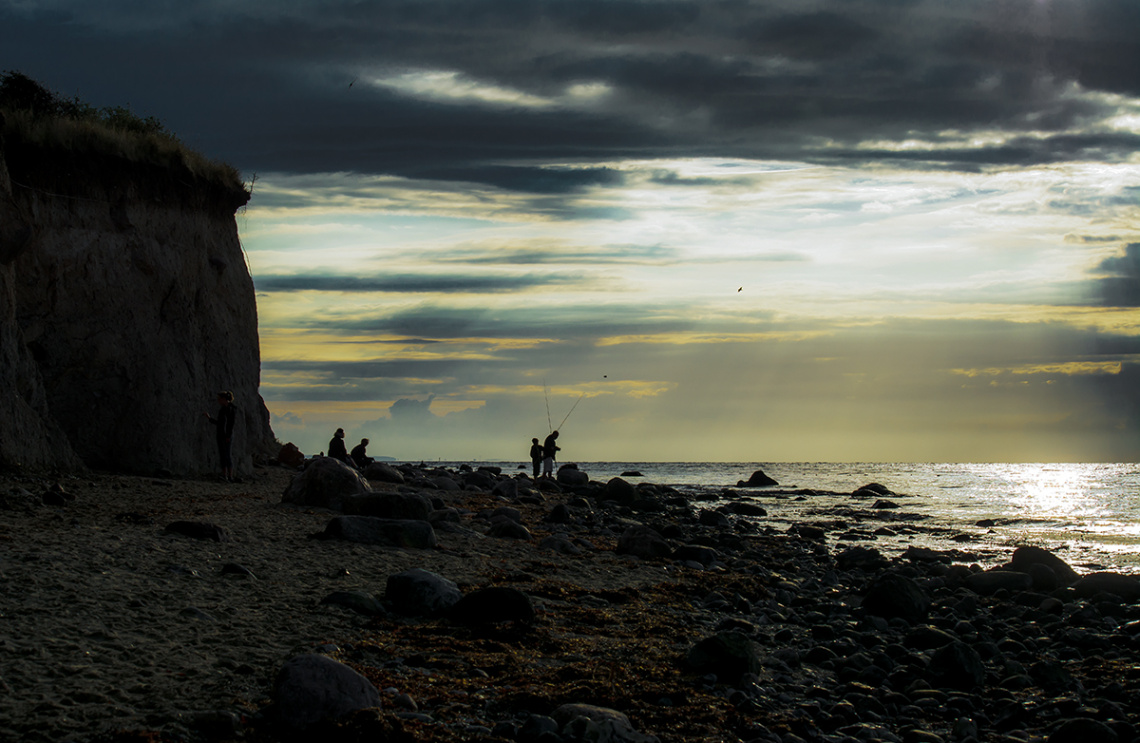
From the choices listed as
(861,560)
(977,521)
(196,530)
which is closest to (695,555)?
(861,560)

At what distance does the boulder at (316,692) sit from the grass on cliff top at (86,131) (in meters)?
15.0

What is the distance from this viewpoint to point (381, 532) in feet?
37.6

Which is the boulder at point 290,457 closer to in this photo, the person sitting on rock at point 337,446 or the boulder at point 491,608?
the person sitting on rock at point 337,446

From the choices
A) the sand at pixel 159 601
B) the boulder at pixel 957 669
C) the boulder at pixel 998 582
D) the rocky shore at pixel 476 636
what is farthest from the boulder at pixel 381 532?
the boulder at pixel 998 582

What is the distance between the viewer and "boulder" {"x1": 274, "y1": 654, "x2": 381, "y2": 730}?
514cm

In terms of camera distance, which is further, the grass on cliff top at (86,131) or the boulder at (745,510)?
the boulder at (745,510)

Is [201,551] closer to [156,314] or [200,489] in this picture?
[200,489]

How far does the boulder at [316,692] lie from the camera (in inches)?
203

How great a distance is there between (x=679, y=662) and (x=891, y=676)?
2.44 m

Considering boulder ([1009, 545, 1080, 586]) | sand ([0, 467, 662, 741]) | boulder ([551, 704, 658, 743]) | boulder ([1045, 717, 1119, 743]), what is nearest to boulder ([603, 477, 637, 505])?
boulder ([1009, 545, 1080, 586])

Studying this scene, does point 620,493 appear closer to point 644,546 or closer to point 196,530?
point 644,546

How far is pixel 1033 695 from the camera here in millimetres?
8258

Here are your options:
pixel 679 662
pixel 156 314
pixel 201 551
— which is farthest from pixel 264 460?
pixel 679 662

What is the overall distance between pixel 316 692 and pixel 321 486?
9.96m
